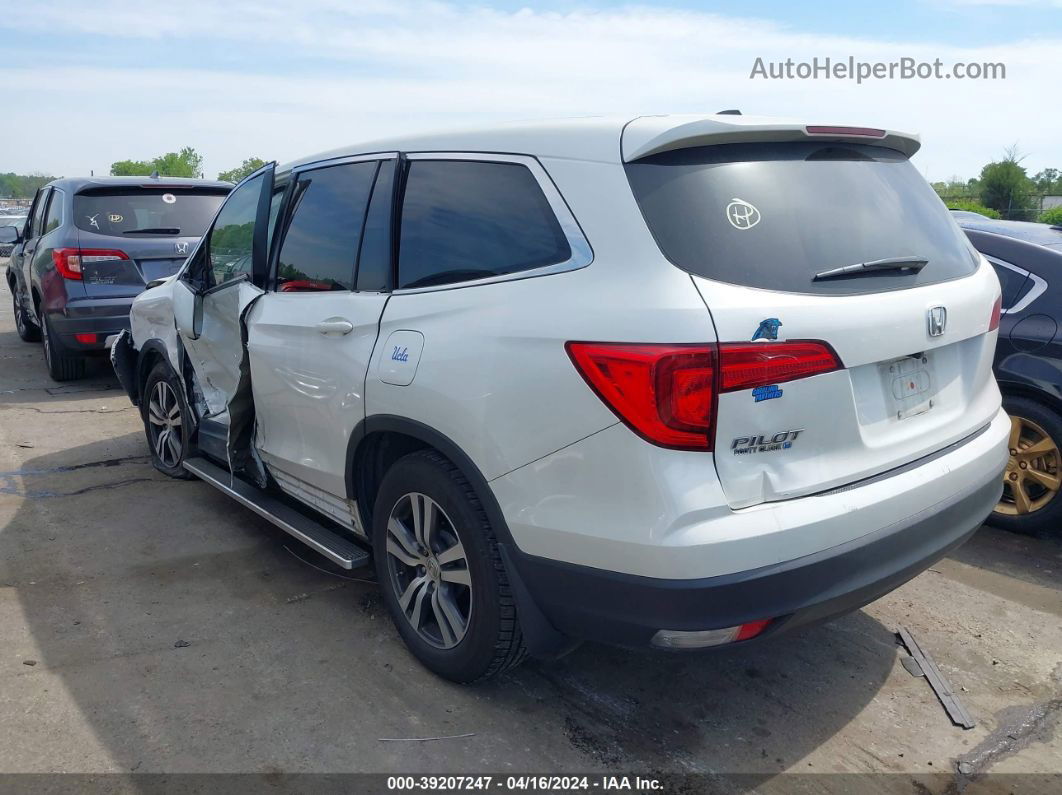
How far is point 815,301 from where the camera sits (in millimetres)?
2422

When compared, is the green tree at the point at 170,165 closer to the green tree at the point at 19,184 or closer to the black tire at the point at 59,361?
the black tire at the point at 59,361

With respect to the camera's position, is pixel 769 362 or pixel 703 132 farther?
pixel 703 132

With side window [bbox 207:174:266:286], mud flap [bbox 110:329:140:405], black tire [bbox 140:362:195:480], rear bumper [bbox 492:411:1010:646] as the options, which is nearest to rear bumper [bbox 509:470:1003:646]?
rear bumper [bbox 492:411:1010:646]

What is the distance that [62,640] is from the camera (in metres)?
3.48

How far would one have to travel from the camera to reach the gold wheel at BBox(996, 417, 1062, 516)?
4.34 meters

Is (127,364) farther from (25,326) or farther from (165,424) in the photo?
(25,326)

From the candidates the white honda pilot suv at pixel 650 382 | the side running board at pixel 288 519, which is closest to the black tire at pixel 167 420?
the side running board at pixel 288 519

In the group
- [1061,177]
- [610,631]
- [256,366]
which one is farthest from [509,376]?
[1061,177]

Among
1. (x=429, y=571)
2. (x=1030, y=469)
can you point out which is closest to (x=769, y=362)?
(x=429, y=571)

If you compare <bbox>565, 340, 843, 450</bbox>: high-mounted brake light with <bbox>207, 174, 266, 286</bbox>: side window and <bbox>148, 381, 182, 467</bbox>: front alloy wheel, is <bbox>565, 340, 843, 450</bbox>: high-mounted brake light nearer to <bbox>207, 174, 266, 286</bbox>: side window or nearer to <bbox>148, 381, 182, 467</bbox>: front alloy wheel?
<bbox>207, 174, 266, 286</bbox>: side window

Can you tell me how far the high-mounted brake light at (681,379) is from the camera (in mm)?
2258

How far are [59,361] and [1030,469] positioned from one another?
7.85m

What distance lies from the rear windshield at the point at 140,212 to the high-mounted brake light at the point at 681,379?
6623 mm

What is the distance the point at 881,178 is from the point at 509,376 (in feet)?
4.74
